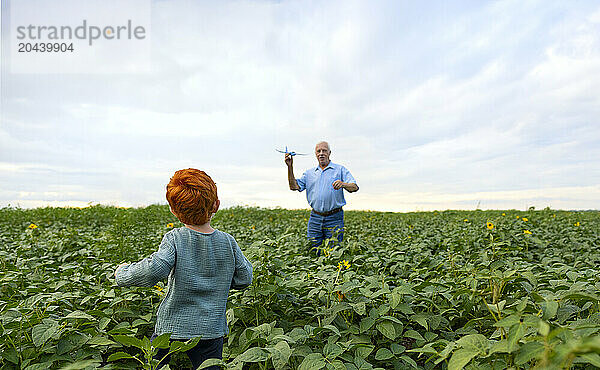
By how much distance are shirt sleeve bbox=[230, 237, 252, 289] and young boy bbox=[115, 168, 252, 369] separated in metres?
0.04

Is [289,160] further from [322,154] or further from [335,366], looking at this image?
[335,366]

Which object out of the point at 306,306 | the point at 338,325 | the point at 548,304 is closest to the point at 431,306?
the point at 338,325

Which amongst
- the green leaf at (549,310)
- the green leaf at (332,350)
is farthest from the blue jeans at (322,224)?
the green leaf at (549,310)

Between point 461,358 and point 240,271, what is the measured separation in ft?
4.07

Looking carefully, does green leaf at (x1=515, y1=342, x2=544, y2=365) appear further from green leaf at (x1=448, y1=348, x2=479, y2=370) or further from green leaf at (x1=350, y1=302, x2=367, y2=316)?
green leaf at (x1=350, y1=302, x2=367, y2=316)

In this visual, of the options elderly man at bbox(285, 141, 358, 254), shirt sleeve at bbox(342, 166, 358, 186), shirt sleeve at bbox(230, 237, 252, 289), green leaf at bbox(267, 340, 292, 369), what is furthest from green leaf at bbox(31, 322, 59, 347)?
shirt sleeve at bbox(342, 166, 358, 186)

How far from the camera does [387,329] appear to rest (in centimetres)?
225

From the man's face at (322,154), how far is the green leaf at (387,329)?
4085 millimetres

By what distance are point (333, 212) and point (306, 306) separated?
3232 mm

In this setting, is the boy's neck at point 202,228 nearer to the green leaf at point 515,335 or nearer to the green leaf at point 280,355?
the green leaf at point 280,355

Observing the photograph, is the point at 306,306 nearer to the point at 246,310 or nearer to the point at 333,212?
the point at 246,310

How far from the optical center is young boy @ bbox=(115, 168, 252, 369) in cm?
219

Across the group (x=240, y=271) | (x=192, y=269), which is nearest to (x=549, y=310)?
(x=240, y=271)

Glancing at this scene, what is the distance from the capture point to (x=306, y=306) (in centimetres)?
293
